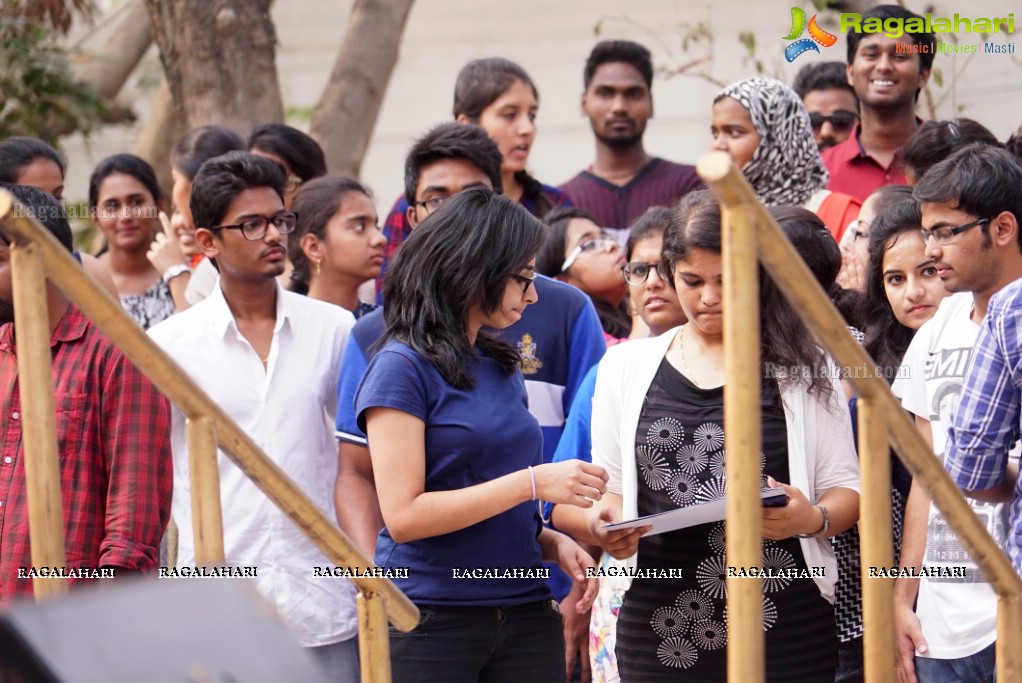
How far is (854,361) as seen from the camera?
1962 millimetres

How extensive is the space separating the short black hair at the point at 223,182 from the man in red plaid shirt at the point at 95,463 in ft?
2.86

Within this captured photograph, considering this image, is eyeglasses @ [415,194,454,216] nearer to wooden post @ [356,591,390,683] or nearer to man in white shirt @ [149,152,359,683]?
man in white shirt @ [149,152,359,683]

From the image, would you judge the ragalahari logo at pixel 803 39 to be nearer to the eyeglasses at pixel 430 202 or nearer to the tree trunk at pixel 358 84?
the tree trunk at pixel 358 84

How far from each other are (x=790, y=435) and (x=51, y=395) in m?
1.74

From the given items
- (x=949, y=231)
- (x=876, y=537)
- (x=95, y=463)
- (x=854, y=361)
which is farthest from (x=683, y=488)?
(x=95, y=463)

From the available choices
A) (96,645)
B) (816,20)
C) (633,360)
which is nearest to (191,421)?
(96,645)

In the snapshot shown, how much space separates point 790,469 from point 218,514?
1465 mm

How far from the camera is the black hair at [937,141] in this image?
445 centimetres

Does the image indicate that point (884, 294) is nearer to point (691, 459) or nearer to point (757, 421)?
point (691, 459)

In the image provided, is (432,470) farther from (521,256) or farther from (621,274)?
(621,274)

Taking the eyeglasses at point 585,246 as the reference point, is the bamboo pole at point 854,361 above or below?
below

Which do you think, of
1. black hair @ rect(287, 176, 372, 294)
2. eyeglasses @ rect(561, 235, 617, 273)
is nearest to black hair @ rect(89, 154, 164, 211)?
black hair @ rect(287, 176, 372, 294)

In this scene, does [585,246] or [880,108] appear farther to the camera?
[880,108]

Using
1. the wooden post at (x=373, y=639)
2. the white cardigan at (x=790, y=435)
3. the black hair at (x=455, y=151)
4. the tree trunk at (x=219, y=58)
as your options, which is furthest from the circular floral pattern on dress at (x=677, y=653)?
the tree trunk at (x=219, y=58)
